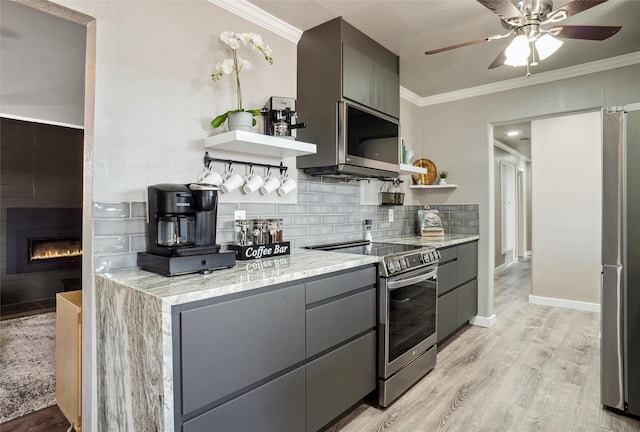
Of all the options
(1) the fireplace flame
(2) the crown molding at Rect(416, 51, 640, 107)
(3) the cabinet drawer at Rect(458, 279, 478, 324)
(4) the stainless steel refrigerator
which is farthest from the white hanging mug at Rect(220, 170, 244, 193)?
(1) the fireplace flame

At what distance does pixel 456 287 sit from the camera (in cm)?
324

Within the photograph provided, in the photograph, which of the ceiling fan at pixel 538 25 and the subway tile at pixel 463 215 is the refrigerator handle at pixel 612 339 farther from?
the subway tile at pixel 463 215

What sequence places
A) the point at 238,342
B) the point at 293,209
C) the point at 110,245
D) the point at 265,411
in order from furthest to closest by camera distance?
the point at 293,209 < the point at 110,245 < the point at 265,411 < the point at 238,342

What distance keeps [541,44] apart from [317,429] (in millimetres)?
2349

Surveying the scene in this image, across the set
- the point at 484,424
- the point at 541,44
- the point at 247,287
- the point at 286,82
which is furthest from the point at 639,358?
the point at 286,82

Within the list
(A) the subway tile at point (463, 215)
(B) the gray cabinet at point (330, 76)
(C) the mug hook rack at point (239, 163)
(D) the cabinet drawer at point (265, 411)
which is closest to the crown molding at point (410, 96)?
(B) the gray cabinet at point (330, 76)

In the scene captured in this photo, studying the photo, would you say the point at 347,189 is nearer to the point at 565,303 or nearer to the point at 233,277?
the point at 233,277

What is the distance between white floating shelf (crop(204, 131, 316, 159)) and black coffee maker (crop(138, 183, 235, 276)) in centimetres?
37

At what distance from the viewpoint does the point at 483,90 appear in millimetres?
3686

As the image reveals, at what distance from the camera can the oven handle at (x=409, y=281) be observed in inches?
85.3

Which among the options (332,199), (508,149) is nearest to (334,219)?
(332,199)

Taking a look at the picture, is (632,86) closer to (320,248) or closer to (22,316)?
(320,248)

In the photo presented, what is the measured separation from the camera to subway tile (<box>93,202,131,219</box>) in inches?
63.2

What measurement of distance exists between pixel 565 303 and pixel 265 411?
432 cm
